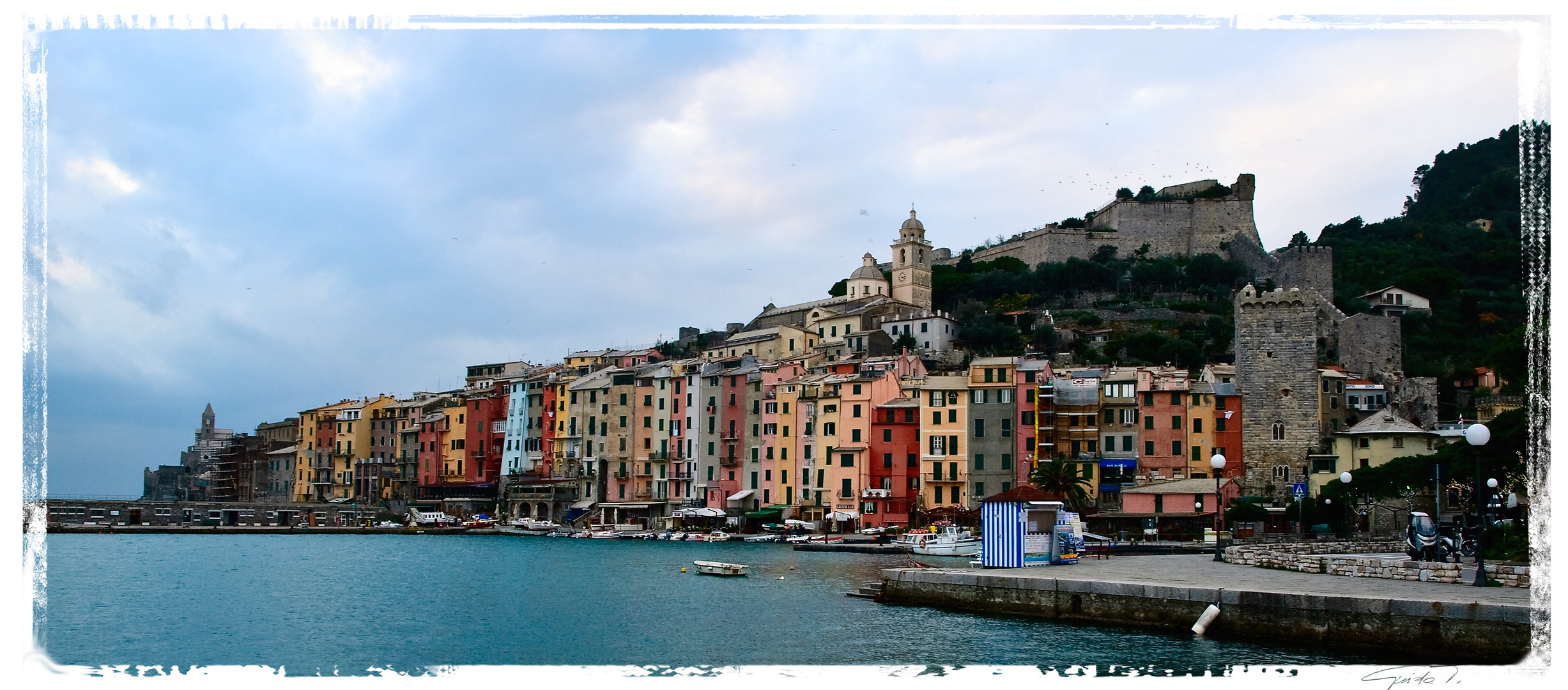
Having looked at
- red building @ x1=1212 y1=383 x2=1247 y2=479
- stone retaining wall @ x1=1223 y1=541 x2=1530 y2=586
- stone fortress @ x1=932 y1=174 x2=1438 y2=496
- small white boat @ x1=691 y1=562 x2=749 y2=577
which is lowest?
small white boat @ x1=691 y1=562 x2=749 y2=577

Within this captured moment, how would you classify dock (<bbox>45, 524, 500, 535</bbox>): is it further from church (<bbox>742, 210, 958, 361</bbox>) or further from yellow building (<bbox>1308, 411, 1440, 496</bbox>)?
yellow building (<bbox>1308, 411, 1440, 496</bbox>)

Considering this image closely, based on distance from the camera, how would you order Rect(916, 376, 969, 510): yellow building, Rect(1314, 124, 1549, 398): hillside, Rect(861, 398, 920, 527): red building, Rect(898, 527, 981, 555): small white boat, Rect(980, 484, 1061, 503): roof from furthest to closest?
Rect(1314, 124, 1549, 398): hillside → Rect(861, 398, 920, 527): red building → Rect(916, 376, 969, 510): yellow building → Rect(898, 527, 981, 555): small white boat → Rect(980, 484, 1061, 503): roof

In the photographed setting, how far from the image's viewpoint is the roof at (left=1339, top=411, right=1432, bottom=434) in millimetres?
55531

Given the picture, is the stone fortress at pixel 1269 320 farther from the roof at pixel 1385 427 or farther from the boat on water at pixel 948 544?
the boat on water at pixel 948 544

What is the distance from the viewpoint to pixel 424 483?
9012cm

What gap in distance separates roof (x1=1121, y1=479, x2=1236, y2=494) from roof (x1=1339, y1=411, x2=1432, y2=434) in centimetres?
610

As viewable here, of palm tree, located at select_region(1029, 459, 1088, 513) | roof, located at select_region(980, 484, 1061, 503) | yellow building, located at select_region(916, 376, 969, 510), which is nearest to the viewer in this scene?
roof, located at select_region(980, 484, 1061, 503)

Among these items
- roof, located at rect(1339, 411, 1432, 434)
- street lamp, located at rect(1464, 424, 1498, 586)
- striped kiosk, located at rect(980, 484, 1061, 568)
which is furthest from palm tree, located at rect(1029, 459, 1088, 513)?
street lamp, located at rect(1464, 424, 1498, 586)

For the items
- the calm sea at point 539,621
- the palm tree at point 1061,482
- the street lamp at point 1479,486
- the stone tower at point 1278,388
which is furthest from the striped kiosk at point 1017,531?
the stone tower at point 1278,388

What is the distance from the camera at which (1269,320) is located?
60.1m

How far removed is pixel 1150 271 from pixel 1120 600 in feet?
253

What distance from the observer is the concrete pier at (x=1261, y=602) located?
1764 cm

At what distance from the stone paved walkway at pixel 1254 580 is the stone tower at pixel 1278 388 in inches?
1076
